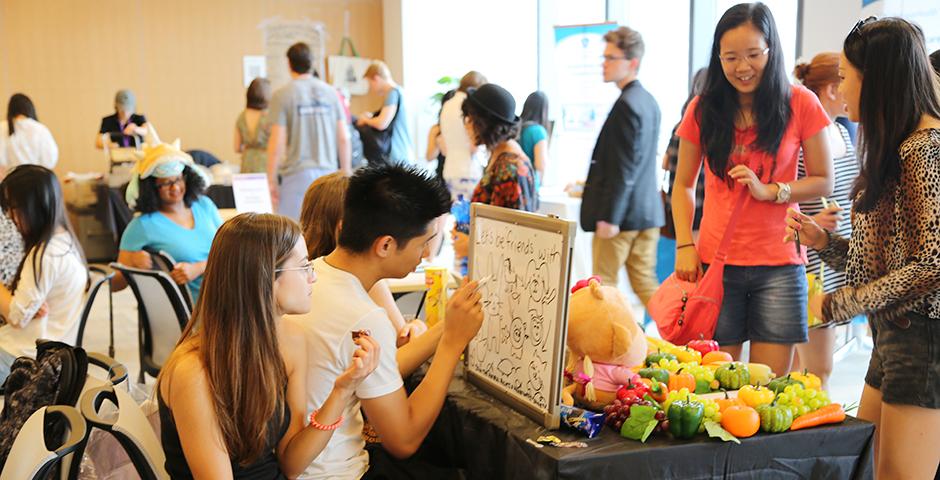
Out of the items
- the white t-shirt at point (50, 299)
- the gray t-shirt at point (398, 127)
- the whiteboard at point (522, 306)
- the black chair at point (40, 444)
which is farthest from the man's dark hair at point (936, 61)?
the gray t-shirt at point (398, 127)

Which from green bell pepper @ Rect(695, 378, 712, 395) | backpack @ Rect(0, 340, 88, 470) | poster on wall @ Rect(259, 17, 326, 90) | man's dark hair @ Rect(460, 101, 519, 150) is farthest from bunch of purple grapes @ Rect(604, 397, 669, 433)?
poster on wall @ Rect(259, 17, 326, 90)

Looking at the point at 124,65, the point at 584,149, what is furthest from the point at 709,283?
the point at 124,65

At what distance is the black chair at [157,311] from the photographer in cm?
325

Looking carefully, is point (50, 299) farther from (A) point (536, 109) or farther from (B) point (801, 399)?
(A) point (536, 109)

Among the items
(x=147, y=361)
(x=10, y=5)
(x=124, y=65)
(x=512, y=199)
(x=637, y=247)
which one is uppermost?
(x=10, y=5)

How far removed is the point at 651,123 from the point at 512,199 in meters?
1.28

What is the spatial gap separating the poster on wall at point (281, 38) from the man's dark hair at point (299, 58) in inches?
203

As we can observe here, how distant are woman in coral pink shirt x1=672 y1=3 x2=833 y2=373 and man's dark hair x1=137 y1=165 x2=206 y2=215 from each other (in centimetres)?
217

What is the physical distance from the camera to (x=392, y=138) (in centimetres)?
674

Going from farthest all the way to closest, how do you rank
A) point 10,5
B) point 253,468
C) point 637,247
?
point 10,5, point 637,247, point 253,468

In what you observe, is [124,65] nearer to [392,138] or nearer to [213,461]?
[392,138]

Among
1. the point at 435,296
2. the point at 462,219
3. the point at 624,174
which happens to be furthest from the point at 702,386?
the point at 624,174

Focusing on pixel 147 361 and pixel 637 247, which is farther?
pixel 637 247

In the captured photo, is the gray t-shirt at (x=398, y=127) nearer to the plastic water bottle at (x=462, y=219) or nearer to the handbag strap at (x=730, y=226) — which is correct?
the plastic water bottle at (x=462, y=219)
